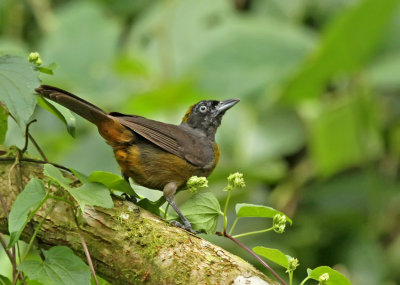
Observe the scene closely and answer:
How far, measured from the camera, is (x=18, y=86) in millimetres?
2215

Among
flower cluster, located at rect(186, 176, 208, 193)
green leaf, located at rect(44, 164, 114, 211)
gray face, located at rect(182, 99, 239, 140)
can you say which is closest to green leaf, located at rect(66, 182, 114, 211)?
green leaf, located at rect(44, 164, 114, 211)

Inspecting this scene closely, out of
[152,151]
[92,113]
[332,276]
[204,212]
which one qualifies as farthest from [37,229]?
[152,151]

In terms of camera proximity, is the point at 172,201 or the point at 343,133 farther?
the point at 343,133

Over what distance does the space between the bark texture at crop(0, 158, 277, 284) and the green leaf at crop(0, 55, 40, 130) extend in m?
0.34

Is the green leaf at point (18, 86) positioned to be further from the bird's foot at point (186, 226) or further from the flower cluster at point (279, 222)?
the flower cluster at point (279, 222)

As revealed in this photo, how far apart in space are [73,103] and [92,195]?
566 millimetres

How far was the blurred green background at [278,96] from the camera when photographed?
540cm

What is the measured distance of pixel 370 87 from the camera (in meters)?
5.89

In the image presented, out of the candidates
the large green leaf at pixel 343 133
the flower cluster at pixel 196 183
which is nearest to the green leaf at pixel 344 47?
the large green leaf at pixel 343 133

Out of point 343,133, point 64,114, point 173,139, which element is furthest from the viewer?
point 343,133

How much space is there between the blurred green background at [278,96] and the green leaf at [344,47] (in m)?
0.01

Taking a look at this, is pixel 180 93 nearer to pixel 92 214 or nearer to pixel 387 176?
pixel 387 176

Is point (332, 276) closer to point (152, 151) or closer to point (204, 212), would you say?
point (204, 212)

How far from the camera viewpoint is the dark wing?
315 centimetres
